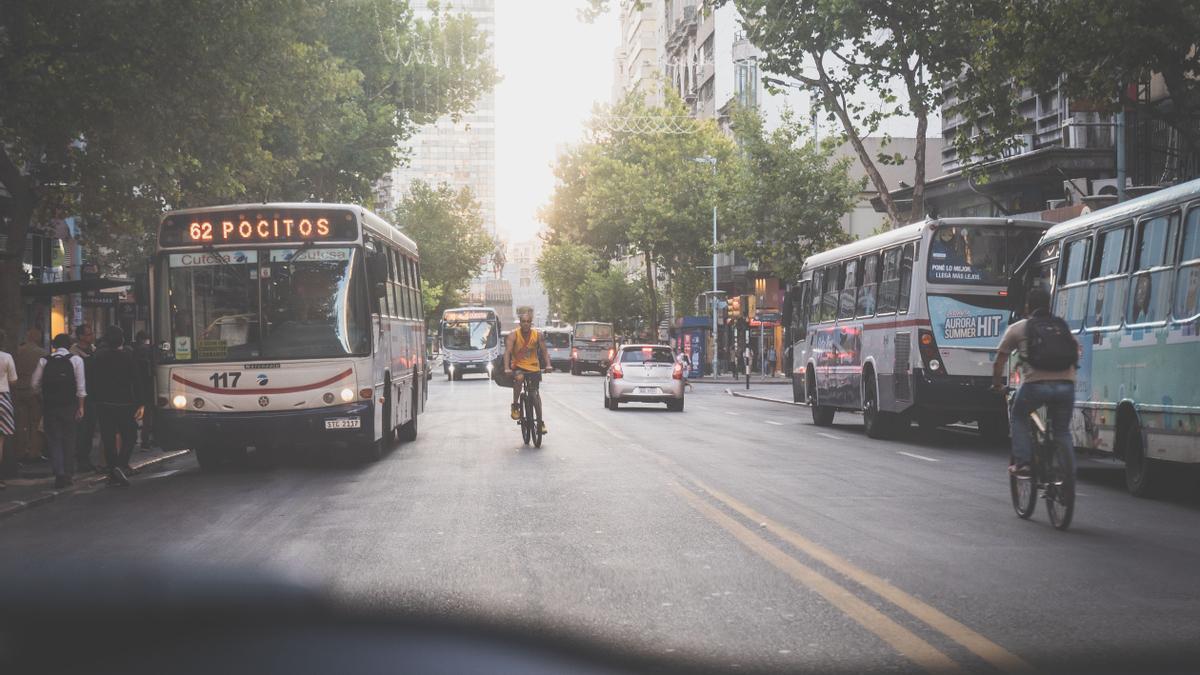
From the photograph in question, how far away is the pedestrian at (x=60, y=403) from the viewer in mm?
14945

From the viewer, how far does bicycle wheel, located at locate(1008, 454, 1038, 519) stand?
10688mm

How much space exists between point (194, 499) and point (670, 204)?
54.0 m

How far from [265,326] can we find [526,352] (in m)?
4.38

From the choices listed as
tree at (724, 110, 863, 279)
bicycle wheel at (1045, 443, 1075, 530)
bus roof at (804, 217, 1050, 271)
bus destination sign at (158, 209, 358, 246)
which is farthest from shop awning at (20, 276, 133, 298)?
tree at (724, 110, 863, 279)

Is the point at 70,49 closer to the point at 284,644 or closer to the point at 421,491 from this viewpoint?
the point at 421,491

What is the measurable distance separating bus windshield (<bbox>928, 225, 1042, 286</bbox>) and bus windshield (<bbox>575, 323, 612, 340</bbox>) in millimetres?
56029

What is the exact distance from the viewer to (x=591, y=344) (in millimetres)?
76312

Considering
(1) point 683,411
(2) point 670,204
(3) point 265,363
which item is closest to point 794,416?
(1) point 683,411

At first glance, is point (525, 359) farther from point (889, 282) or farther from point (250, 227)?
point (889, 282)

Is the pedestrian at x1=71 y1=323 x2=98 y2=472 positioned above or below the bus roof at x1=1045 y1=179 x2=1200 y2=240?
below

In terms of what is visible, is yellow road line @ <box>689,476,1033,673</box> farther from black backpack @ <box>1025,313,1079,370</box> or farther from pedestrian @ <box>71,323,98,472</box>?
pedestrian @ <box>71,323,98,472</box>

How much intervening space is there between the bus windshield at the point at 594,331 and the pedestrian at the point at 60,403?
61.5 m

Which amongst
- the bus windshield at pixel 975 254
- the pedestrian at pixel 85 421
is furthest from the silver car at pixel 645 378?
the pedestrian at pixel 85 421

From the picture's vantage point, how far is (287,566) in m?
8.33
